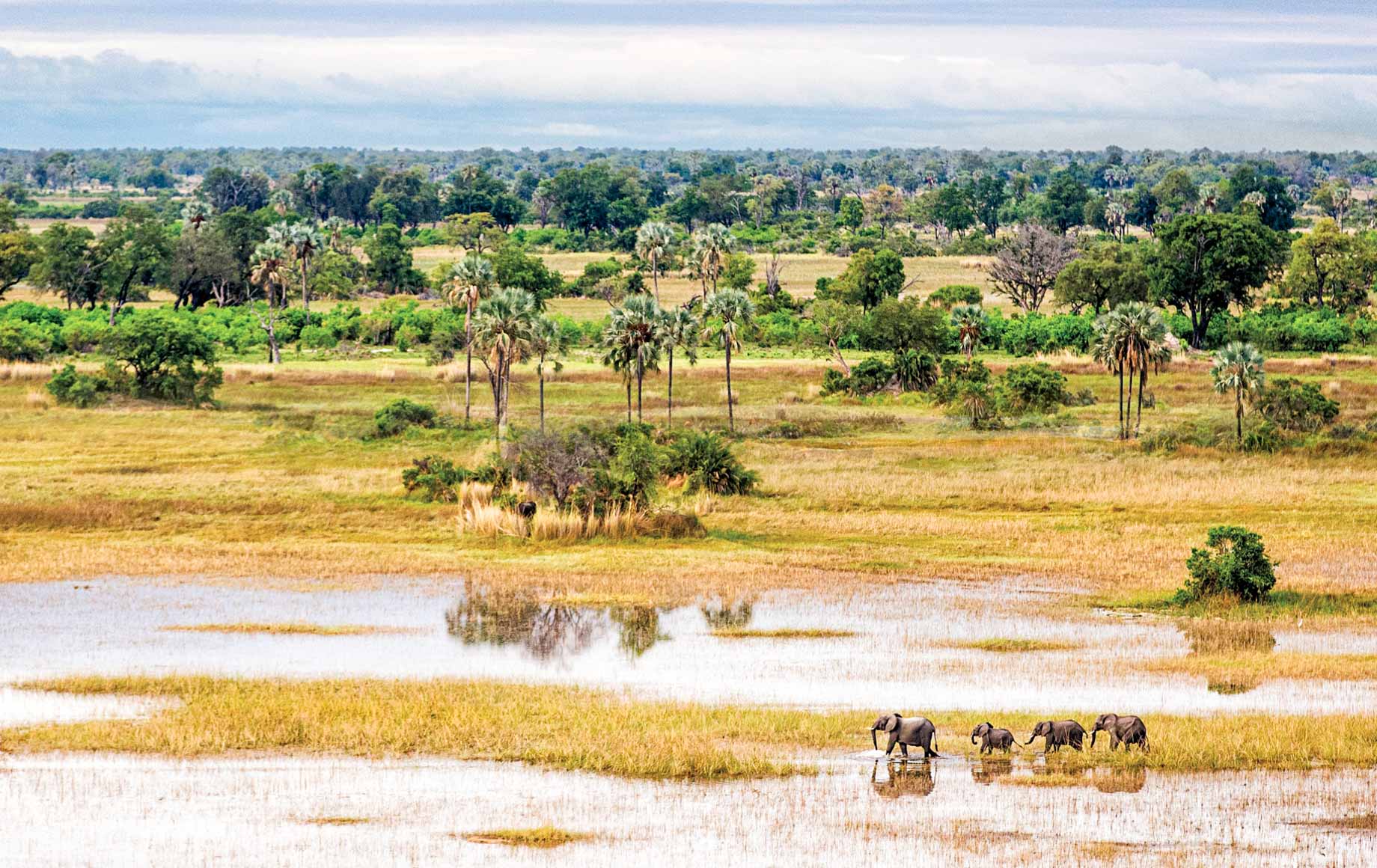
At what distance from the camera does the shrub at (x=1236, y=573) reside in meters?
39.9

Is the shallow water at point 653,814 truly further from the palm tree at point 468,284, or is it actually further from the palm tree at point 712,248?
the palm tree at point 712,248

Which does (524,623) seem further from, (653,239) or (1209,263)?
(653,239)

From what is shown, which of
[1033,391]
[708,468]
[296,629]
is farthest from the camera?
[1033,391]

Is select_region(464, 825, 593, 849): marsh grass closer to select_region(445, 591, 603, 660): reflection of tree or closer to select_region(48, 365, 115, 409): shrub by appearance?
select_region(445, 591, 603, 660): reflection of tree

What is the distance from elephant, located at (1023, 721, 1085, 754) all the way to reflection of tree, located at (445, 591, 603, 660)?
12459 millimetres

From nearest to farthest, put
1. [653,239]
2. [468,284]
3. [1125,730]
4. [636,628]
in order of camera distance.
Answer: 1. [1125,730]
2. [636,628]
3. [468,284]
4. [653,239]

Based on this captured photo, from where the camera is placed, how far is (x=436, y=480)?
183 feet

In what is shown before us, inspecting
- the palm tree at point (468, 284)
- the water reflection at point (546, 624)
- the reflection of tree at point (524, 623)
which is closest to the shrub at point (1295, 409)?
the palm tree at point (468, 284)

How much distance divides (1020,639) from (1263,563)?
7.83 metres

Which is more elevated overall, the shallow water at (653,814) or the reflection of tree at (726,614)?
the shallow water at (653,814)

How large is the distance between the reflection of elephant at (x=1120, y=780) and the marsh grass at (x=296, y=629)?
17756mm

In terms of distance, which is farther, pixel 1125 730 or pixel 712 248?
pixel 712 248

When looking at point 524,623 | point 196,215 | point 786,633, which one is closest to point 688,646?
point 786,633

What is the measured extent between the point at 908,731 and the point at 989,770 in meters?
1.33
